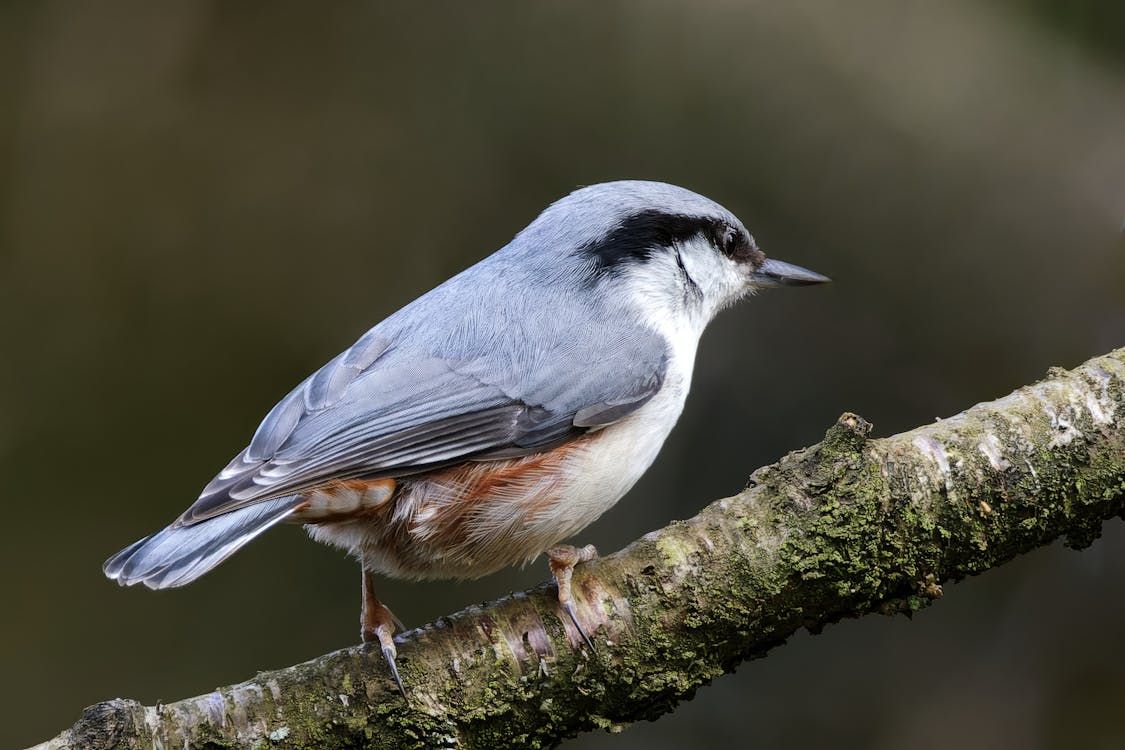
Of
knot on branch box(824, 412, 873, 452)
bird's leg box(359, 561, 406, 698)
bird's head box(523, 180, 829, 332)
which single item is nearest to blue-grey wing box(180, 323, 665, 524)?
bird's head box(523, 180, 829, 332)

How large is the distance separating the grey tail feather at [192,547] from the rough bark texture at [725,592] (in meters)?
0.24

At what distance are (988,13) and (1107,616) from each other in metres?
1.93

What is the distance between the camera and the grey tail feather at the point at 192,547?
73.2 inches

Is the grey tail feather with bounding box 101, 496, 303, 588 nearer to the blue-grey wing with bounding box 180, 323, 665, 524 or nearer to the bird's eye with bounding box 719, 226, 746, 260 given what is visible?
the blue-grey wing with bounding box 180, 323, 665, 524

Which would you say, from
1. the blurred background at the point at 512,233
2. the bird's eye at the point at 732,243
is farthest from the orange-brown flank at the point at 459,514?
the blurred background at the point at 512,233

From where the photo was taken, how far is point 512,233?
374cm

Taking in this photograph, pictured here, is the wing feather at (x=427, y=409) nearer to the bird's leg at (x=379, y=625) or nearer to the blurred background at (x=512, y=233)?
the bird's leg at (x=379, y=625)

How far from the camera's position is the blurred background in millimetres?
3295

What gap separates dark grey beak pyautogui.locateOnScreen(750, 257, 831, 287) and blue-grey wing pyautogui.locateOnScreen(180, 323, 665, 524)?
23.3 inches

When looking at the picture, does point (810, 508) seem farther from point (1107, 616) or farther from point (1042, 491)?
point (1107, 616)

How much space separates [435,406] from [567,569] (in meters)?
0.45

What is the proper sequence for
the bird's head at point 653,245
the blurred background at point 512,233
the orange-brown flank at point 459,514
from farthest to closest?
the blurred background at point 512,233, the bird's head at point 653,245, the orange-brown flank at point 459,514

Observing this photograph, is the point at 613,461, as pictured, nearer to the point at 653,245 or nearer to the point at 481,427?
the point at 481,427

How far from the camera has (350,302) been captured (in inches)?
149
